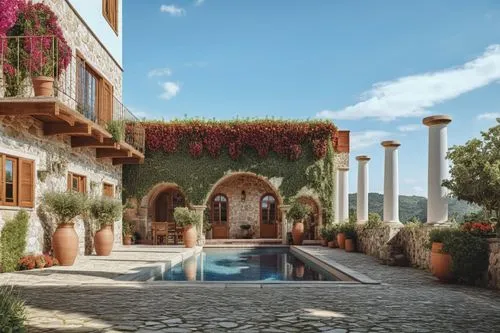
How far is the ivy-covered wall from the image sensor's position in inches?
719

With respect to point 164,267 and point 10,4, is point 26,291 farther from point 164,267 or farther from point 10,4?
point 10,4

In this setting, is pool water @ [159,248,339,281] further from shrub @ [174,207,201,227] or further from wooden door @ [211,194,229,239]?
wooden door @ [211,194,229,239]

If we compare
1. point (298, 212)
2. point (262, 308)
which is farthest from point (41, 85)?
point (298, 212)

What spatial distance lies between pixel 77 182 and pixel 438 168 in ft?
28.7

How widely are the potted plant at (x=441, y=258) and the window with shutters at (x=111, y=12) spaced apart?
37.3 ft

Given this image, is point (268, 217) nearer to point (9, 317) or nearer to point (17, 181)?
point (17, 181)

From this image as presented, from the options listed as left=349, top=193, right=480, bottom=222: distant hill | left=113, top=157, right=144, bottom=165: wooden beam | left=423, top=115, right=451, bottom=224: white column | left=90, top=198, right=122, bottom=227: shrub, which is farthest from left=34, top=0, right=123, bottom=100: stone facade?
A: left=349, top=193, right=480, bottom=222: distant hill

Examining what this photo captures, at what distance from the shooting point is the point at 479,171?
7098 millimetres

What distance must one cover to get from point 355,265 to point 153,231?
934 cm

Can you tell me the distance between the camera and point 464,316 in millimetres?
4934

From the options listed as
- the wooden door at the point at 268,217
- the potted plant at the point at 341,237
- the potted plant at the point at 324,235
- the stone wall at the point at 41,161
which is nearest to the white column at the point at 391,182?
the potted plant at the point at 341,237

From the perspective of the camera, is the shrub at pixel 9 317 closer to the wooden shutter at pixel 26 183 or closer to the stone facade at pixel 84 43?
the wooden shutter at pixel 26 183

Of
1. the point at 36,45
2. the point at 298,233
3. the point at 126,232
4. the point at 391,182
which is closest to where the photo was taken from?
the point at 36,45

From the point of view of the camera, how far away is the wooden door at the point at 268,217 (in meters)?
20.8
